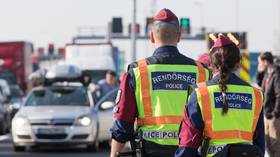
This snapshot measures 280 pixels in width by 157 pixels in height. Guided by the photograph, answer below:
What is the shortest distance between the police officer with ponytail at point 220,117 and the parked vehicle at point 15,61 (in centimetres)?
3545

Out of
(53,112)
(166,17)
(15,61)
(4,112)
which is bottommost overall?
(15,61)

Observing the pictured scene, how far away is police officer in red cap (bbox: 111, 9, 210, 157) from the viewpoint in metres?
6.65

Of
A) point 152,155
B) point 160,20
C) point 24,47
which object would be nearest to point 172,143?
point 152,155

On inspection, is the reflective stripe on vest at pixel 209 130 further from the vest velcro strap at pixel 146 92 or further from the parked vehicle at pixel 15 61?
the parked vehicle at pixel 15 61

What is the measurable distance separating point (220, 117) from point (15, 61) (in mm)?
36746

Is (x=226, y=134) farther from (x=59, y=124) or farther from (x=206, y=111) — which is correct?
(x=59, y=124)

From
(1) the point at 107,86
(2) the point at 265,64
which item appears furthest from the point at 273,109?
(1) the point at 107,86

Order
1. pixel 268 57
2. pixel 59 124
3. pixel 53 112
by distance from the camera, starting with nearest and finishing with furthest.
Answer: pixel 268 57 < pixel 59 124 < pixel 53 112

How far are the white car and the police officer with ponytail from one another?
40.8 ft

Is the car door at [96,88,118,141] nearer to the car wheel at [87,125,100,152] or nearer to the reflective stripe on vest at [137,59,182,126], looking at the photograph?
the car wheel at [87,125,100,152]

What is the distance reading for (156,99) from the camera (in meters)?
6.75

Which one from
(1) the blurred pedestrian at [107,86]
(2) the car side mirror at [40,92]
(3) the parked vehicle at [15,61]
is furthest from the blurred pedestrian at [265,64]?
(3) the parked vehicle at [15,61]

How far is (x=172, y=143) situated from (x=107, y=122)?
1304cm

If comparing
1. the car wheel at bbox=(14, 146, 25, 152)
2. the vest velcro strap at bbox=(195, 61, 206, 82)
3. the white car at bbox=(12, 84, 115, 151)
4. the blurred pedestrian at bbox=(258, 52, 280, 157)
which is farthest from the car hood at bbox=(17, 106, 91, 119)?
the vest velcro strap at bbox=(195, 61, 206, 82)
